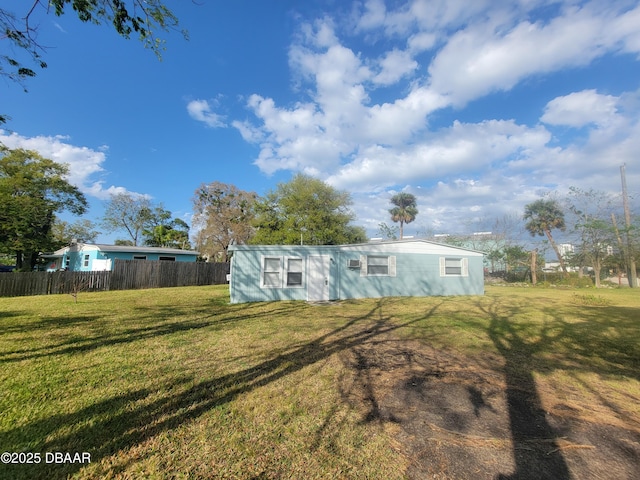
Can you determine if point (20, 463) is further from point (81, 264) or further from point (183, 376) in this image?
point (81, 264)

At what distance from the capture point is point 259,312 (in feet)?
28.9

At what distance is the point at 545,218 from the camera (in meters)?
24.2

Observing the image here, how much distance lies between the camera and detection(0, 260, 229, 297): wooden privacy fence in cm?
1238

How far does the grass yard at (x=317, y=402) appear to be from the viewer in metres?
2.24

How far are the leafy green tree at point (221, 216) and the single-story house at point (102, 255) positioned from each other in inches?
153

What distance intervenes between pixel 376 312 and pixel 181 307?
20.8ft

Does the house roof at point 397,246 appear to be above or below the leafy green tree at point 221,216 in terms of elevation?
below

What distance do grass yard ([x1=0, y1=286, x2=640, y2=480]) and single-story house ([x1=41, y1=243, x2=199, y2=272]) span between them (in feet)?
50.4

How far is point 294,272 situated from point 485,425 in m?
9.24

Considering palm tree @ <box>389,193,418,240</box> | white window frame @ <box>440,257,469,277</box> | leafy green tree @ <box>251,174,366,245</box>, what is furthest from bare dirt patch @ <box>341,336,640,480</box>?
palm tree @ <box>389,193,418,240</box>

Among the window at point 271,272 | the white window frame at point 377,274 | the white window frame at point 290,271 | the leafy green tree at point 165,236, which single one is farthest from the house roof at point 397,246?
the leafy green tree at point 165,236

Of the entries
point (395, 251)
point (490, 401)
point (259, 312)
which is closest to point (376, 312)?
point (259, 312)

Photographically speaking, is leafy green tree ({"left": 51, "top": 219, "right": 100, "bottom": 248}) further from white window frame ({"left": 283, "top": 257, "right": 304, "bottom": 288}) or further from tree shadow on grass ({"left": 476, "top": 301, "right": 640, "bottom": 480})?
tree shadow on grass ({"left": 476, "top": 301, "right": 640, "bottom": 480})

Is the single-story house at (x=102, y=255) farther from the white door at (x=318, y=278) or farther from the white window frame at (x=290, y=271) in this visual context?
the white door at (x=318, y=278)
